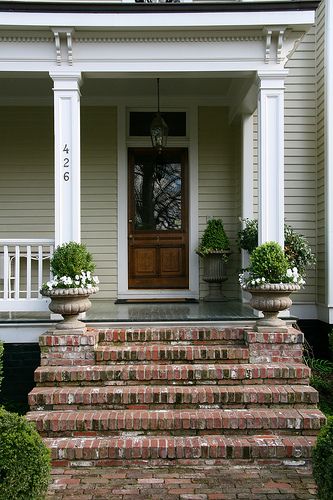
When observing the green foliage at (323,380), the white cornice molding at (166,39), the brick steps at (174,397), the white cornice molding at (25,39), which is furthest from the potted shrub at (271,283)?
the white cornice molding at (25,39)

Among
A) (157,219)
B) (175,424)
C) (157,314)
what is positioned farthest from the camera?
(157,219)

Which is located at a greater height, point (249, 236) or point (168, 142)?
point (168, 142)

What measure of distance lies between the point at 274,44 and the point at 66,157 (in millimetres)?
2643

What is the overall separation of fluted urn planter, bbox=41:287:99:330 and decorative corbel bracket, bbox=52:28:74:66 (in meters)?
2.55

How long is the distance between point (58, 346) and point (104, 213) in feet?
10.4

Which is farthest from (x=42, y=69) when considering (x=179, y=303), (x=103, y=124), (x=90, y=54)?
(x=179, y=303)

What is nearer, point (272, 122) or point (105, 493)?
point (105, 493)


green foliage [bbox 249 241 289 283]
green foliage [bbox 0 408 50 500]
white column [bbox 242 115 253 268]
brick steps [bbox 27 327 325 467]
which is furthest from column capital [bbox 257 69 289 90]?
green foliage [bbox 0 408 50 500]

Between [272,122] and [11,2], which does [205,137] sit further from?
[11,2]

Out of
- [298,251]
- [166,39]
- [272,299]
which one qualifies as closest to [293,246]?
[298,251]

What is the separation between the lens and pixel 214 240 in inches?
285

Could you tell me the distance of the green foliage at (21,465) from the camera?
10.1 ft

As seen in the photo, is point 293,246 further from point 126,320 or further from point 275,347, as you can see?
point 126,320

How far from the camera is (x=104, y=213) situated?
7.67 m
